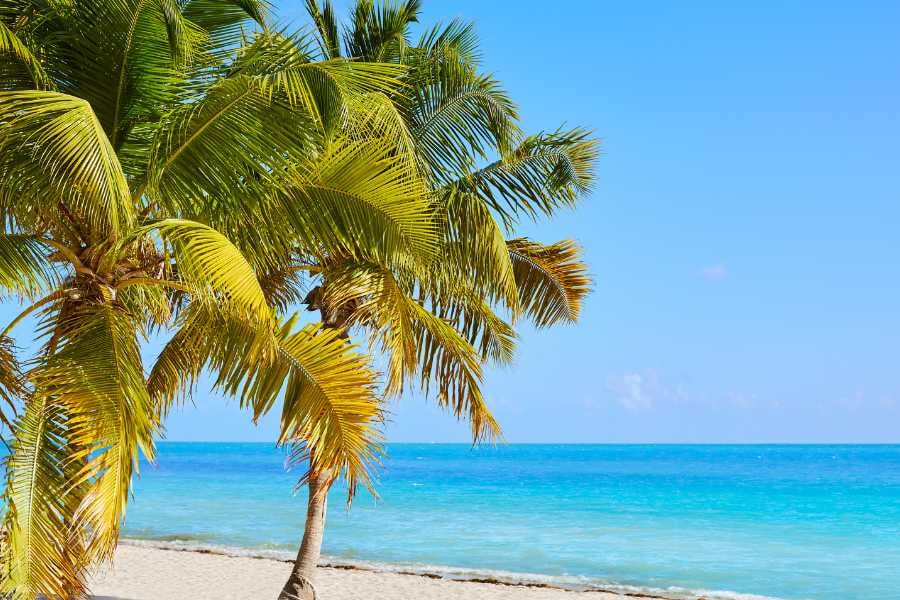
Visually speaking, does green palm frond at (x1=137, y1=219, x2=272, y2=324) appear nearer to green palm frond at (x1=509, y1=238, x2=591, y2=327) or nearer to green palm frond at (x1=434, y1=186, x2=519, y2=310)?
green palm frond at (x1=434, y1=186, x2=519, y2=310)

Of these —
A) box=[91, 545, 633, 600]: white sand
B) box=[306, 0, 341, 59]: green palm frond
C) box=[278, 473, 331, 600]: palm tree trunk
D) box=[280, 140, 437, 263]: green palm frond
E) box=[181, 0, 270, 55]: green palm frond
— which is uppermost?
box=[306, 0, 341, 59]: green palm frond

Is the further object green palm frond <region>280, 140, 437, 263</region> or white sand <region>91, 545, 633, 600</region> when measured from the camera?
white sand <region>91, 545, 633, 600</region>

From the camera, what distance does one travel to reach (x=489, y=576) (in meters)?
14.5

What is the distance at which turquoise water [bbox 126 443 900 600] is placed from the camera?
1695 centimetres

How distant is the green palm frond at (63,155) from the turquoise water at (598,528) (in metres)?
12.0

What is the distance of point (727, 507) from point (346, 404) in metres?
28.4

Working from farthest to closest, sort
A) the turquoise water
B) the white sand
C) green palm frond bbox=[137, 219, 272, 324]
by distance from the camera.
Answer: the turquoise water, the white sand, green palm frond bbox=[137, 219, 272, 324]

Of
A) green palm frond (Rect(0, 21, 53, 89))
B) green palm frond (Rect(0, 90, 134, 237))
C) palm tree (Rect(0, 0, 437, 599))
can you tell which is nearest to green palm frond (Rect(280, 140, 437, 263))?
palm tree (Rect(0, 0, 437, 599))

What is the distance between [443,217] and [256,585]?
6.61 m

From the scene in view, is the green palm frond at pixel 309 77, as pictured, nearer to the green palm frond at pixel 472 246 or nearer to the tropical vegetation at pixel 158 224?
the tropical vegetation at pixel 158 224

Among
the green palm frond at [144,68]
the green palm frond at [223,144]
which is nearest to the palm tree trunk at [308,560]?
the green palm frond at [223,144]

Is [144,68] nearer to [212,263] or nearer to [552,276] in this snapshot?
[212,263]

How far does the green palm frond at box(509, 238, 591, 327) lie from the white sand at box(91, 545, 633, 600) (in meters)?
4.08

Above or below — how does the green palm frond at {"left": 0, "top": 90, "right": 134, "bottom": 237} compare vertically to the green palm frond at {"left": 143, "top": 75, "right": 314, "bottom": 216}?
below
